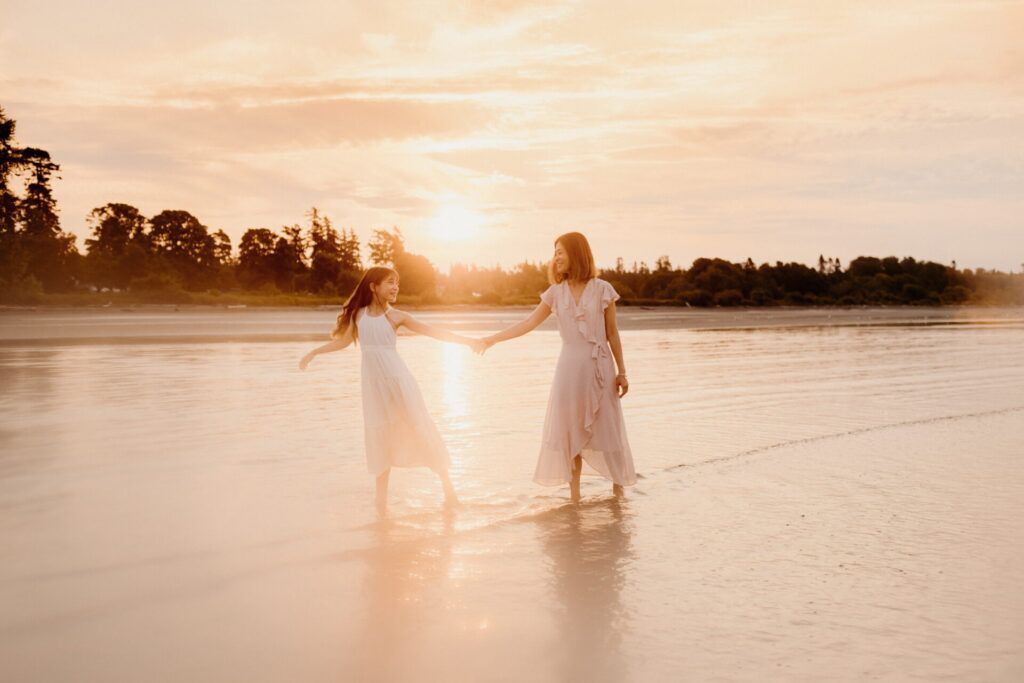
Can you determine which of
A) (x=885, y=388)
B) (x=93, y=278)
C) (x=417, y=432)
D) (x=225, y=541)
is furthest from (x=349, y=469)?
(x=93, y=278)

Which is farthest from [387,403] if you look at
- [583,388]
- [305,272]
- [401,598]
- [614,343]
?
[305,272]

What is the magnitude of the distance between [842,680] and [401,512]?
13.1 feet

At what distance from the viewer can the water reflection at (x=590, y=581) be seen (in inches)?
166

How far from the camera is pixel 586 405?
7.67 metres

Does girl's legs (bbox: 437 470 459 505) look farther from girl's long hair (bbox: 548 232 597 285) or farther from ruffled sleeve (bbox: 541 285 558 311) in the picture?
girl's long hair (bbox: 548 232 597 285)

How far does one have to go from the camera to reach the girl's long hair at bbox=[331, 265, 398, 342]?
7699mm

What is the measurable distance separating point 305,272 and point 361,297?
94.6 meters

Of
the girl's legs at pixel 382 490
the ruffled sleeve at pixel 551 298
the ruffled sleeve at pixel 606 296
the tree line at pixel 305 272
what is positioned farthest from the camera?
the tree line at pixel 305 272

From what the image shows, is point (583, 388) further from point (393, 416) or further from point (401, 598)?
point (401, 598)

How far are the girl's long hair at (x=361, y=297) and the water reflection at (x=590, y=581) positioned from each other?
92.7 inches

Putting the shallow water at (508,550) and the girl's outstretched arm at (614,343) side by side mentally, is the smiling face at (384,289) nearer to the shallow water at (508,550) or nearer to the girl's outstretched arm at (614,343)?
the shallow water at (508,550)

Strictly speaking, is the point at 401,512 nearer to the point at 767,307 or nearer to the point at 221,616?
the point at 221,616

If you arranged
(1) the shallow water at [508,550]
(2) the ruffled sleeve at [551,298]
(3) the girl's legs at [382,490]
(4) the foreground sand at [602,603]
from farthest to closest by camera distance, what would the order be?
(2) the ruffled sleeve at [551,298], (3) the girl's legs at [382,490], (1) the shallow water at [508,550], (4) the foreground sand at [602,603]

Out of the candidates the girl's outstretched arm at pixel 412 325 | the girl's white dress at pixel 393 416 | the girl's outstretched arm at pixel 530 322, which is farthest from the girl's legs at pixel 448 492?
the girl's outstretched arm at pixel 530 322
